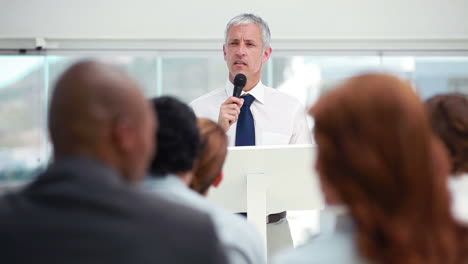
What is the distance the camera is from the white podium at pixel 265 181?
2.45 m

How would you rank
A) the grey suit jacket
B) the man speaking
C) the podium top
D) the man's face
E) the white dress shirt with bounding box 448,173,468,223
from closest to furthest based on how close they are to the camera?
the grey suit jacket, the white dress shirt with bounding box 448,173,468,223, the podium top, the man speaking, the man's face

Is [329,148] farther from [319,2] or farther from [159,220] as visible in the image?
[319,2]

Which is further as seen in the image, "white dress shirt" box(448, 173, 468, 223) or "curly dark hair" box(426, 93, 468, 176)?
"curly dark hair" box(426, 93, 468, 176)

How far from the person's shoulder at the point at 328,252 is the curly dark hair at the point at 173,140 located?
42cm

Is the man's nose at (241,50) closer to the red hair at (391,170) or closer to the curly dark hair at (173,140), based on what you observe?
the curly dark hair at (173,140)

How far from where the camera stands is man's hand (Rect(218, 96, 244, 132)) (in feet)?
10.1

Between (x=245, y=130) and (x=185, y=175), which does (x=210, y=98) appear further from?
(x=185, y=175)

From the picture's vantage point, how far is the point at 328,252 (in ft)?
4.11

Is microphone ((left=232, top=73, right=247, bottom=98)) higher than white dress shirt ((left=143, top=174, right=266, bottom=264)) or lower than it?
higher

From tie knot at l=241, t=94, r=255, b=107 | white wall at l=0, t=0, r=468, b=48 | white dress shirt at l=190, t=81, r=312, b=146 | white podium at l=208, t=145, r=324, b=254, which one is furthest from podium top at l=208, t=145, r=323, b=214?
white wall at l=0, t=0, r=468, b=48

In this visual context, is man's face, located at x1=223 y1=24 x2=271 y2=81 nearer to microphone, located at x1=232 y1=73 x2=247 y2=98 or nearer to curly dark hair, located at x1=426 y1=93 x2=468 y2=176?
microphone, located at x1=232 y1=73 x2=247 y2=98

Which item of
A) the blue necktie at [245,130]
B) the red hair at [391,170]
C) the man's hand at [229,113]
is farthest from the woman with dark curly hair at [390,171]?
the blue necktie at [245,130]

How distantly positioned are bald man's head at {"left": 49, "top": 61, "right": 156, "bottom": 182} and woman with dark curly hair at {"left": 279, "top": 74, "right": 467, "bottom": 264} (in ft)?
1.05

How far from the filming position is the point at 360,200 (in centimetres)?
118
